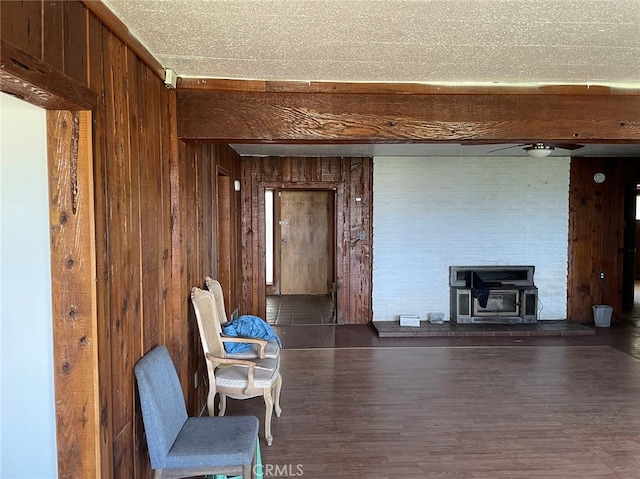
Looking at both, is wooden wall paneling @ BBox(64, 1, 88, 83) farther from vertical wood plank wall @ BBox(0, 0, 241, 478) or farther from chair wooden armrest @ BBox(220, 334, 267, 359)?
chair wooden armrest @ BBox(220, 334, 267, 359)

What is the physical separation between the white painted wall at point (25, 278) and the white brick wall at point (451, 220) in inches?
193

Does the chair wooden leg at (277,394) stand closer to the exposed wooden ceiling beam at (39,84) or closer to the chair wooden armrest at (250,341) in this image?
the chair wooden armrest at (250,341)

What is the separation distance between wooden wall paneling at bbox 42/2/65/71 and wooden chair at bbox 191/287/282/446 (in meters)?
1.88

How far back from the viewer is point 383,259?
6.34m

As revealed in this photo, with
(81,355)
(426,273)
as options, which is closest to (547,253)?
(426,273)

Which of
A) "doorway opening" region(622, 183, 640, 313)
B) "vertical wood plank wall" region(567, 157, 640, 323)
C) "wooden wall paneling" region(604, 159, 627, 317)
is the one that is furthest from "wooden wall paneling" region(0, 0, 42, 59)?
"doorway opening" region(622, 183, 640, 313)

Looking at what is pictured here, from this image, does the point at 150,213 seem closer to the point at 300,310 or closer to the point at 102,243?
the point at 102,243

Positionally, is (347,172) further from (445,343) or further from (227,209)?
(445,343)

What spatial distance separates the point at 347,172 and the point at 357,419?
3757 millimetres

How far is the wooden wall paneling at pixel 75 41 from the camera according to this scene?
1.47 metres

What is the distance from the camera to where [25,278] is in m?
1.84

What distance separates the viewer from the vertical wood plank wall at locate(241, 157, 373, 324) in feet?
20.2

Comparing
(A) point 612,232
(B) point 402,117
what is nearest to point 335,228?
(B) point 402,117

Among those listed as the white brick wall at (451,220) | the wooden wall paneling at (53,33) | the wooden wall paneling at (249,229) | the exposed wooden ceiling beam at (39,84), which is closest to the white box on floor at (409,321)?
the white brick wall at (451,220)
